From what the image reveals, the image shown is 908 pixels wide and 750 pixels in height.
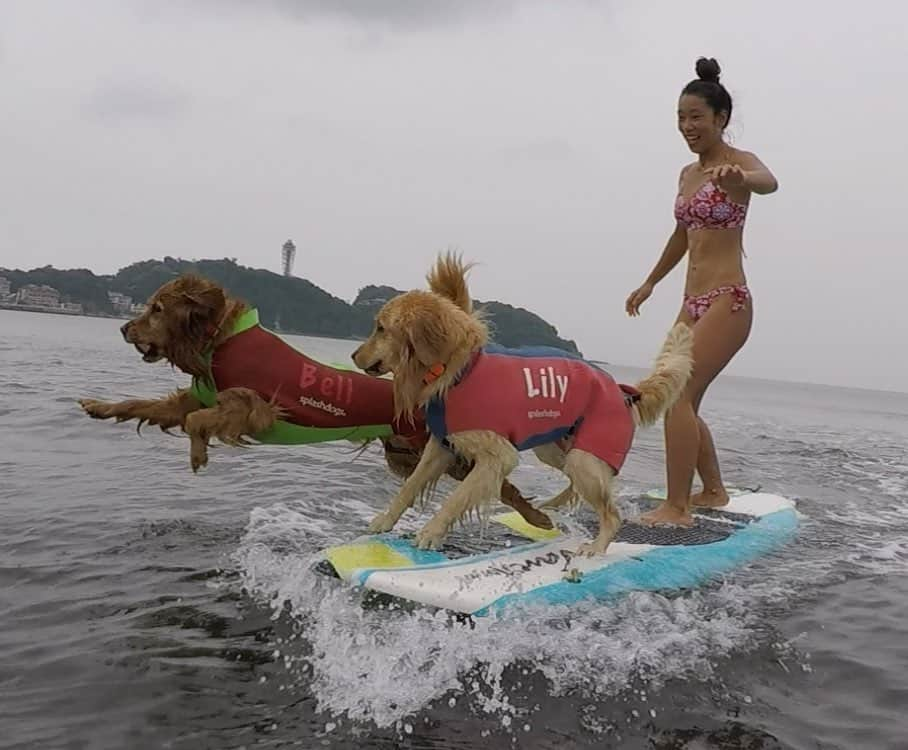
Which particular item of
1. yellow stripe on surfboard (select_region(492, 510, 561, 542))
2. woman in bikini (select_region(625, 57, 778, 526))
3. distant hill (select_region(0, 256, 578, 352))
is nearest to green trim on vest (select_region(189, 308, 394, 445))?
yellow stripe on surfboard (select_region(492, 510, 561, 542))

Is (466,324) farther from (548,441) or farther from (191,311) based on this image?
(191,311)

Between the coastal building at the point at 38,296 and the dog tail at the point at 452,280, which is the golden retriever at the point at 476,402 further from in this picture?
the coastal building at the point at 38,296

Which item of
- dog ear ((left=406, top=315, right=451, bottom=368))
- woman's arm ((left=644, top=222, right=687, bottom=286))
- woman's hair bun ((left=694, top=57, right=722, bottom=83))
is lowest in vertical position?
dog ear ((left=406, top=315, right=451, bottom=368))

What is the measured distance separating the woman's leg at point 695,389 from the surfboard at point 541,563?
269mm

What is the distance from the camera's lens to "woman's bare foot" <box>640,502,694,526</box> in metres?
5.95


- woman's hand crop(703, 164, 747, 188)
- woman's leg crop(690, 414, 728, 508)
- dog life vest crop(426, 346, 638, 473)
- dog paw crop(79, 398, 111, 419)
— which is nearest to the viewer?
dog life vest crop(426, 346, 638, 473)

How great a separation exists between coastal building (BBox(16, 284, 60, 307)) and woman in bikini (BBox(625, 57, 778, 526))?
7524 cm

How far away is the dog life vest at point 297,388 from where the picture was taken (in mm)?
4887

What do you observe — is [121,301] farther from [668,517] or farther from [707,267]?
[668,517]

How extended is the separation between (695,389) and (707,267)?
0.92 m

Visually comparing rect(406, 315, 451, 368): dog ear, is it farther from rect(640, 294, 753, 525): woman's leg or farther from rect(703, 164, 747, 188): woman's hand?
rect(640, 294, 753, 525): woman's leg

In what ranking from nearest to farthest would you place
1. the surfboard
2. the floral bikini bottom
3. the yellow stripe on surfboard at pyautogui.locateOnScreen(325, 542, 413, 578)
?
the surfboard
the yellow stripe on surfboard at pyautogui.locateOnScreen(325, 542, 413, 578)
the floral bikini bottom

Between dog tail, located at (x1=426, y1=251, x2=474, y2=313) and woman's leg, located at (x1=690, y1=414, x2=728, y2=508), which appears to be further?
woman's leg, located at (x1=690, y1=414, x2=728, y2=508)

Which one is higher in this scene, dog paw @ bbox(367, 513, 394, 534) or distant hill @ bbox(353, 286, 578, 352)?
distant hill @ bbox(353, 286, 578, 352)
